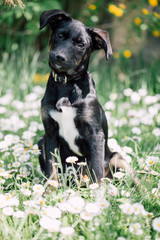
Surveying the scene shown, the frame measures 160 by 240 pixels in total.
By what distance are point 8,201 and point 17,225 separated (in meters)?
0.17

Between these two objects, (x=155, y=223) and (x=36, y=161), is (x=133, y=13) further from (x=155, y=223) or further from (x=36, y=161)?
(x=155, y=223)

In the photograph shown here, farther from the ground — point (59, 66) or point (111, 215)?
point (59, 66)

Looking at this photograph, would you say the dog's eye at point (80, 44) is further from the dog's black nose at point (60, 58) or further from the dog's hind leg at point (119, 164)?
the dog's hind leg at point (119, 164)

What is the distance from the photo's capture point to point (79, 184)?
2520 mm

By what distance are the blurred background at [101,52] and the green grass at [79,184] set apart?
5 centimetres

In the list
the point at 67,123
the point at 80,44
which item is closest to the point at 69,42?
the point at 80,44

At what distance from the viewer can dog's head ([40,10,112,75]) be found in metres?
2.70

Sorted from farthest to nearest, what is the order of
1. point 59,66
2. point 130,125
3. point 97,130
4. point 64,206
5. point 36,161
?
1. point 130,125
2. point 36,161
3. point 97,130
4. point 59,66
5. point 64,206

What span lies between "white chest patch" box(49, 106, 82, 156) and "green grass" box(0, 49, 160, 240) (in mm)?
365

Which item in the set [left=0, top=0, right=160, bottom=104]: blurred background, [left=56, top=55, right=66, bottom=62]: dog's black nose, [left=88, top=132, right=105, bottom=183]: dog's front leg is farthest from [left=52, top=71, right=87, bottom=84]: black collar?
[left=0, top=0, right=160, bottom=104]: blurred background

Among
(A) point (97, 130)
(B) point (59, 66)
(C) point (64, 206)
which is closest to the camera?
(C) point (64, 206)

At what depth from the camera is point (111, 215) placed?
2289 millimetres

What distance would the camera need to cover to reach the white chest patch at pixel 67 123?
2842 mm

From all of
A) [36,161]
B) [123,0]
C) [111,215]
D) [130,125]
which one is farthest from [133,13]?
[111,215]
